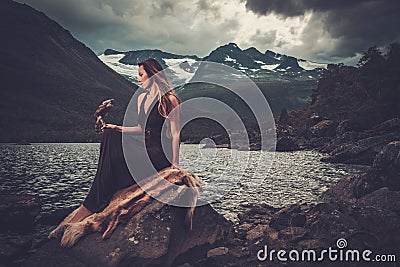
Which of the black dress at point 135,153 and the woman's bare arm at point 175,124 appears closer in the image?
the woman's bare arm at point 175,124

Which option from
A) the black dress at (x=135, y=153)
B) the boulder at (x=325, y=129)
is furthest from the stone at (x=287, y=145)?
the black dress at (x=135, y=153)

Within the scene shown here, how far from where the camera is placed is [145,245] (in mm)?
7762

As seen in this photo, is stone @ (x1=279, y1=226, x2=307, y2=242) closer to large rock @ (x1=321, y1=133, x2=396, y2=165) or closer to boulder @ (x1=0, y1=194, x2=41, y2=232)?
boulder @ (x1=0, y1=194, x2=41, y2=232)

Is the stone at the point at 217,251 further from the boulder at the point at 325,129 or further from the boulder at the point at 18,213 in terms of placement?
the boulder at the point at 325,129

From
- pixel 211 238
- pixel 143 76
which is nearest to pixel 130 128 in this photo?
pixel 143 76

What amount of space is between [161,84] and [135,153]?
82.3 inches

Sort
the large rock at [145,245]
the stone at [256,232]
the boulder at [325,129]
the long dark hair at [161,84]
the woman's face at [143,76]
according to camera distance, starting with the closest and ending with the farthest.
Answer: the large rock at [145,245], the long dark hair at [161,84], the woman's face at [143,76], the stone at [256,232], the boulder at [325,129]

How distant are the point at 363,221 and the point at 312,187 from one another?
14.7 m

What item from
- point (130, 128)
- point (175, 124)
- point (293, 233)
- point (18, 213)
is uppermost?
point (175, 124)

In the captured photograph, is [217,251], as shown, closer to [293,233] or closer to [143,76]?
[293,233]

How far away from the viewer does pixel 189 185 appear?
788 centimetres

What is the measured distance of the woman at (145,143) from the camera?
7836 mm

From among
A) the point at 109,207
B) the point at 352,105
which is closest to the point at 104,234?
the point at 109,207

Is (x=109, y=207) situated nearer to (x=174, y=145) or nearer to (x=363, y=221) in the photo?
(x=174, y=145)
